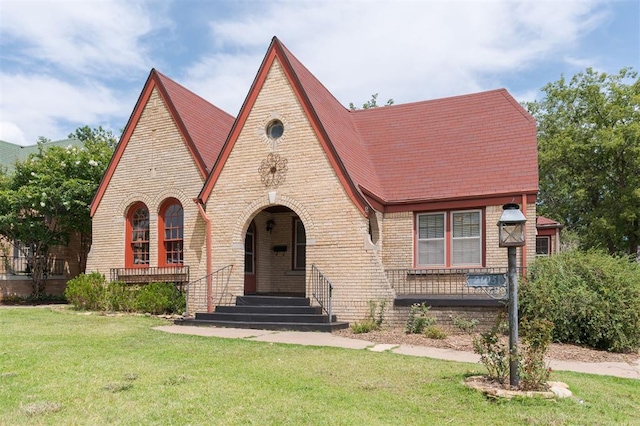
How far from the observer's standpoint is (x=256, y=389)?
6.98 meters

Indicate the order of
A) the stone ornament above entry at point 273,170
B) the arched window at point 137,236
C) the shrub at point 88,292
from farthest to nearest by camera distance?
the arched window at point 137,236, the shrub at point 88,292, the stone ornament above entry at point 273,170

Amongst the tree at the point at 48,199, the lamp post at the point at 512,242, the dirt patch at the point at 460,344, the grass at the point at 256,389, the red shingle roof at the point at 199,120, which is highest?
the red shingle roof at the point at 199,120

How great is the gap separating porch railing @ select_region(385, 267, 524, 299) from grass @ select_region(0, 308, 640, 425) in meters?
5.41

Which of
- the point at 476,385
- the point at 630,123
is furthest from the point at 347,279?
the point at 630,123

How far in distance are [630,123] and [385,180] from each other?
15460 mm

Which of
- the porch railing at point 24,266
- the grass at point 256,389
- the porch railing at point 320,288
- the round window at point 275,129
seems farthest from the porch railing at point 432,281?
the porch railing at point 24,266

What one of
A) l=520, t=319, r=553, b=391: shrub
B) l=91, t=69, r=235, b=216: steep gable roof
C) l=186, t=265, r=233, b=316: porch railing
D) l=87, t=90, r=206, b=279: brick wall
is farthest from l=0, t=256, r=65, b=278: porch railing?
l=520, t=319, r=553, b=391: shrub

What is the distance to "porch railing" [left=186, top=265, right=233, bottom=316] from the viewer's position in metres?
15.5

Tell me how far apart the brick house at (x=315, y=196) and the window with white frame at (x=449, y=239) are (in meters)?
0.03

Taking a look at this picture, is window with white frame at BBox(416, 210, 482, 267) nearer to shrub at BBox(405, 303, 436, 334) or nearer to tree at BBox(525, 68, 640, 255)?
shrub at BBox(405, 303, 436, 334)

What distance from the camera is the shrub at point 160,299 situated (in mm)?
15914

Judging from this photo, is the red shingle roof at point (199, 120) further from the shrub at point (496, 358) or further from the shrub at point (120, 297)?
the shrub at point (496, 358)

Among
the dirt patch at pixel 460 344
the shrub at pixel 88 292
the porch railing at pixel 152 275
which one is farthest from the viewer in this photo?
the shrub at pixel 88 292

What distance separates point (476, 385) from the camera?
7020mm
